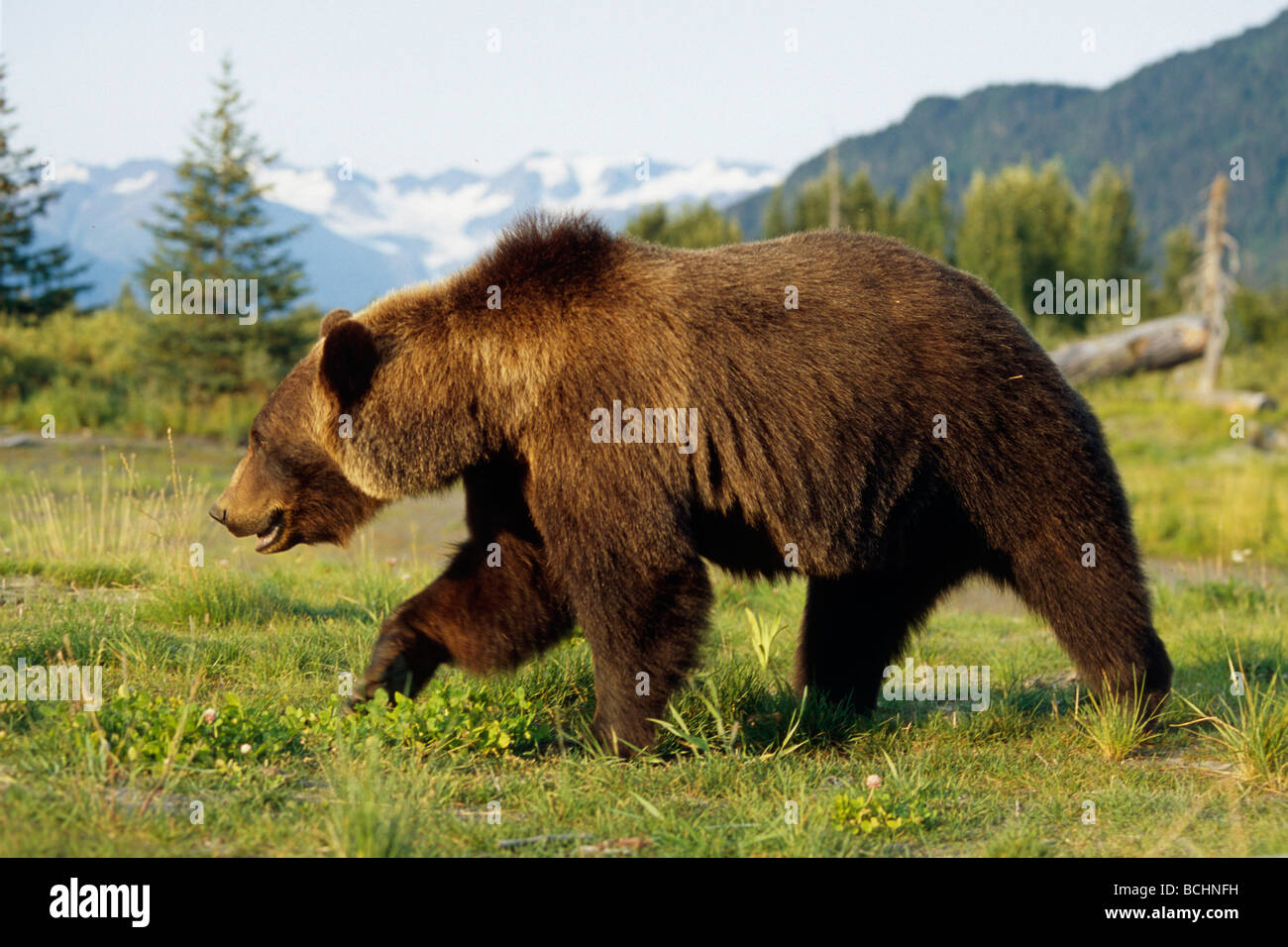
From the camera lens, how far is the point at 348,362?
4.86m

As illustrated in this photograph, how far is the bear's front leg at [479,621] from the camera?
500 centimetres

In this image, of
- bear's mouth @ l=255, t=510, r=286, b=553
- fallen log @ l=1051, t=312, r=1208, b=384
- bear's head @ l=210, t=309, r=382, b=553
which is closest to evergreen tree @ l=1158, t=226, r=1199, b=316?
fallen log @ l=1051, t=312, r=1208, b=384

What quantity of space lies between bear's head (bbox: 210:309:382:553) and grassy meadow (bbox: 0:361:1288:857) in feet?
2.40

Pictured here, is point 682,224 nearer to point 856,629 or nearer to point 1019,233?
point 1019,233

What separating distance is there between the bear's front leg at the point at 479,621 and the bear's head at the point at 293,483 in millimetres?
566

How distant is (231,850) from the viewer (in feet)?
11.2

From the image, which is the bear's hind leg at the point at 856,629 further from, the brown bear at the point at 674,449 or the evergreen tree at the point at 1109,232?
the evergreen tree at the point at 1109,232

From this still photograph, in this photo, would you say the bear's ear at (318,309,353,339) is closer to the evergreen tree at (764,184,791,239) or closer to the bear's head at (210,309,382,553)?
the bear's head at (210,309,382,553)

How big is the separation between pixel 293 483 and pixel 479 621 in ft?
3.47

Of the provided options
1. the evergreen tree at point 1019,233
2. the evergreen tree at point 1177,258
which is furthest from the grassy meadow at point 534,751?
the evergreen tree at point 1177,258

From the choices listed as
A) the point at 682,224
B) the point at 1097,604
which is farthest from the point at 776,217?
the point at 1097,604

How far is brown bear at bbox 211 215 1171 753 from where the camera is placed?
180 inches
